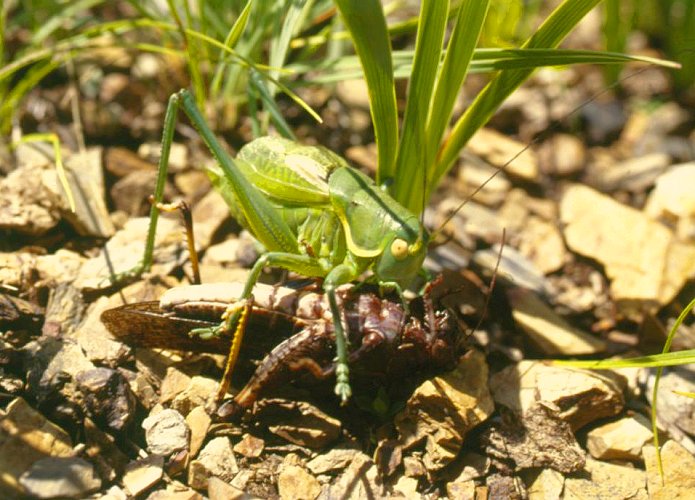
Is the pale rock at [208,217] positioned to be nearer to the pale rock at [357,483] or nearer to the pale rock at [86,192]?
the pale rock at [86,192]

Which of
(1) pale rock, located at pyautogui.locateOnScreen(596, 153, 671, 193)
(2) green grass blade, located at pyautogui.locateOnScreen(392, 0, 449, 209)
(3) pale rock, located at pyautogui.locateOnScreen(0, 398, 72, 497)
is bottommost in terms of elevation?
(1) pale rock, located at pyautogui.locateOnScreen(596, 153, 671, 193)

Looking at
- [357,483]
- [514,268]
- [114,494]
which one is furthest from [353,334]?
[514,268]

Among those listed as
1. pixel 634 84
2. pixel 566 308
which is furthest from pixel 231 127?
pixel 634 84

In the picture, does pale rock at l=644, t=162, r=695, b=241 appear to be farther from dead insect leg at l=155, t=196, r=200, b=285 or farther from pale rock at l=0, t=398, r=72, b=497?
pale rock at l=0, t=398, r=72, b=497

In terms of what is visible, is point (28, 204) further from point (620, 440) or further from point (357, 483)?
point (620, 440)

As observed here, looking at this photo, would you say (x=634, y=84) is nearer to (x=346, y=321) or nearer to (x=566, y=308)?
(x=566, y=308)

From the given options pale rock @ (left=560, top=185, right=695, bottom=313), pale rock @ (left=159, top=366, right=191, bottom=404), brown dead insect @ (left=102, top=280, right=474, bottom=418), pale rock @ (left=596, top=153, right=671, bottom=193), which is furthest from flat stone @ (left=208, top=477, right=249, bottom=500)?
pale rock @ (left=596, top=153, right=671, bottom=193)

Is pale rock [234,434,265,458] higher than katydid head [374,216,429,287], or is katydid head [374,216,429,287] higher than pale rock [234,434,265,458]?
katydid head [374,216,429,287]
